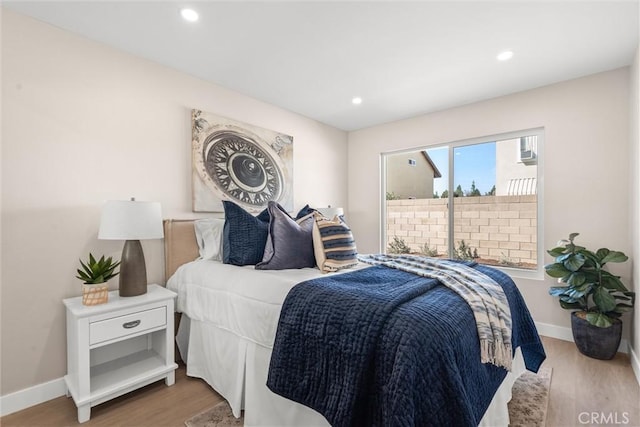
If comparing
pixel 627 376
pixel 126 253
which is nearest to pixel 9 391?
pixel 126 253

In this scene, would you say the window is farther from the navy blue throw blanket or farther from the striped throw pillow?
the navy blue throw blanket

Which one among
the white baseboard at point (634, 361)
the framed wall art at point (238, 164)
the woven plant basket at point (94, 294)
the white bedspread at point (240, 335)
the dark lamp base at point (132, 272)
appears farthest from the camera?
the framed wall art at point (238, 164)

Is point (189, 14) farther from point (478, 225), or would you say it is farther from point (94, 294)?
point (478, 225)

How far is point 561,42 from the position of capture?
7.19 feet

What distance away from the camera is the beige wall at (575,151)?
2.57m

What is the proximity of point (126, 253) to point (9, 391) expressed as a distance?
3.23 ft

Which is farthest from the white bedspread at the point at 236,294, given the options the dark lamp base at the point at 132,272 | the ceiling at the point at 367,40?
the ceiling at the point at 367,40

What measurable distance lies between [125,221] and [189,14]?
1371mm

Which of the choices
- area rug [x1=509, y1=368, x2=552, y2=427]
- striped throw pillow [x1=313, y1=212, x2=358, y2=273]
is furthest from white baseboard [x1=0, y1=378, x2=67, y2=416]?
area rug [x1=509, y1=368, x2=552, y2=427]

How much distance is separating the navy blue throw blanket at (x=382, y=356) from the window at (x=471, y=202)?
2.11 metres

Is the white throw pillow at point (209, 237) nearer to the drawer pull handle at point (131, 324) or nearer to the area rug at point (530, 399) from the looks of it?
the drawer pull handle at point (131, 324)

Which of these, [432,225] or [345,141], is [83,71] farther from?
[432,225]

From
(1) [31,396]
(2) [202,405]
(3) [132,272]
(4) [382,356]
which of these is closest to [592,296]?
(4) [382,356]

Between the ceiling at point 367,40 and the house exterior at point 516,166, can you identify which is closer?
the ceiling at point 367,40
